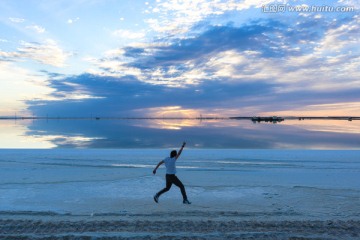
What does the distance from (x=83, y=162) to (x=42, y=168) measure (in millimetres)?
2433

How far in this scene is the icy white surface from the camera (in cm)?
916

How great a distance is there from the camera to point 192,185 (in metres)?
12.4

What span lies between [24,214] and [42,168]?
807 cm

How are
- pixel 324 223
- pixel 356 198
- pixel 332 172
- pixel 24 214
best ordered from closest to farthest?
pixel 324 223, pixel 24 214, pixel 356 198, pixel 332 172

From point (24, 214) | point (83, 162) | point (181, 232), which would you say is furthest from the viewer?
point (83, 162)

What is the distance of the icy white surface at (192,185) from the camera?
30.1ft

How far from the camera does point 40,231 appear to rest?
23.4 feet

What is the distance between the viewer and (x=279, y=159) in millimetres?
19297

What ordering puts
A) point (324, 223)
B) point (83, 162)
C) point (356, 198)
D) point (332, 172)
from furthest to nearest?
point (83, 162)
point (332, 172)
point (356, 198)
point (324, 223)

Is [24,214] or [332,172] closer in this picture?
[24,214]

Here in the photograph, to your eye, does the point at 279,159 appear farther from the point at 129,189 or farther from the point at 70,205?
the point at 70,205

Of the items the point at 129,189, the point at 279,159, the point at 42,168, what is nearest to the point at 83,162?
the point at 42,168

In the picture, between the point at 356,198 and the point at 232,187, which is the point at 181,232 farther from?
the point at 356,198

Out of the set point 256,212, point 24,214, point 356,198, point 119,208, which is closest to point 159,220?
point 119,208
